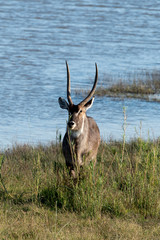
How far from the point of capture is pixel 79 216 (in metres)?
7.40

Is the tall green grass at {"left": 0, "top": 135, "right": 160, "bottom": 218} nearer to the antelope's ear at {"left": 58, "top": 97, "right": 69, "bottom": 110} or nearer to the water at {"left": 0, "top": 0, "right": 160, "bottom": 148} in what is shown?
the antelope's ear at {"left": 58, "top": 97, "right": 69, "bottom": 110}

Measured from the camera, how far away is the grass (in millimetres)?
18845

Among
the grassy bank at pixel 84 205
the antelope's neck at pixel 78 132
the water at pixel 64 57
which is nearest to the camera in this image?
the grassy bank at pixel 84 205

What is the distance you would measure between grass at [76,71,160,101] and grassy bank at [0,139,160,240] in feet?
33.8

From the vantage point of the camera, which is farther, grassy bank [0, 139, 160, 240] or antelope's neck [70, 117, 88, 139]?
antelope's neck [70, 117, 88, 139]

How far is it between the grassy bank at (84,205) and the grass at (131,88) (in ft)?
33.8

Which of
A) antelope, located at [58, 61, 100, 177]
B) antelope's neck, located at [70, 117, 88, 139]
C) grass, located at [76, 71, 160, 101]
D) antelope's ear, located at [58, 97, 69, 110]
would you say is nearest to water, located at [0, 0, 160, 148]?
grass, located at [76, 71, 160, 101]

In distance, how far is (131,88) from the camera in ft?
64.1

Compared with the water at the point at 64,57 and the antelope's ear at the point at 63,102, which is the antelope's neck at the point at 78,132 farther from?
the water at the point at 64,57

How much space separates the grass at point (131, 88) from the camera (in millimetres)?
18845

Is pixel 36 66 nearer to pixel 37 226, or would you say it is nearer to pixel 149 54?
pixel 149 54

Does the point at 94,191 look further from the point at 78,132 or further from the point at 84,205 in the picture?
the point at 78,132

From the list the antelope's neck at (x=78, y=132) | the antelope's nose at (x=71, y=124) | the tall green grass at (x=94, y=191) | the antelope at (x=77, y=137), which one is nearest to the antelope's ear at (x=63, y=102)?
the antelope at (x=77, y=137)

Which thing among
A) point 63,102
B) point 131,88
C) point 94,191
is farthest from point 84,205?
point 131,88
